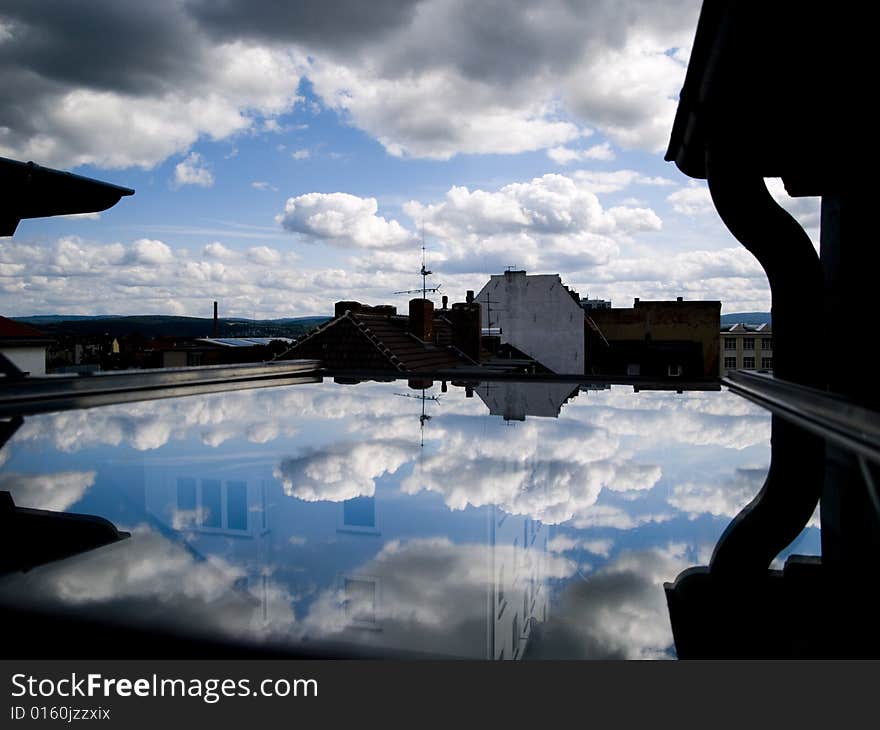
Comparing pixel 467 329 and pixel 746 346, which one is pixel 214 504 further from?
pixel 746 346

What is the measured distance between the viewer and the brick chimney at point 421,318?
17.7m

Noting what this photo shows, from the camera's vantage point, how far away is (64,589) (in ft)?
4.52

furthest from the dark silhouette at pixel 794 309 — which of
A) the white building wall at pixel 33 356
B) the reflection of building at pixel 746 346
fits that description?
the reflection of building at pixel 746 346

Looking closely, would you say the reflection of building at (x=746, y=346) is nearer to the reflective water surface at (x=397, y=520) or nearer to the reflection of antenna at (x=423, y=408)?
the reflection of antenna at (x=423, y=408)

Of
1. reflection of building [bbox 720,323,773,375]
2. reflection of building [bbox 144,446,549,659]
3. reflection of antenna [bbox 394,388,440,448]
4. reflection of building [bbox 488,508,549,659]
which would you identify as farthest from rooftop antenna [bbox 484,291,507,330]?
reflection of building [bbox 720,323,773,375]

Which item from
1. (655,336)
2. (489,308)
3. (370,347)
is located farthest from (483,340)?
(655,336)

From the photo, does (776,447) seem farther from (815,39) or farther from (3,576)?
(3,576)

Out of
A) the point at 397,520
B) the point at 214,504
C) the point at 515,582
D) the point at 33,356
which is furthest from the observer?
the point at 33,356

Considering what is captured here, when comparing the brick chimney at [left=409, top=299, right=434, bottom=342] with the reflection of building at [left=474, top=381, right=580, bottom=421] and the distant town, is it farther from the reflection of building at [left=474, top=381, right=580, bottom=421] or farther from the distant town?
the reflection of building at [left=474, top=381, right=580, bottom=421]

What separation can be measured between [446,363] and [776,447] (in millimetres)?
13282

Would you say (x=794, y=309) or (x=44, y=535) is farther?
(x=794, y=309)

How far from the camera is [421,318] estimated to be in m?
18.0

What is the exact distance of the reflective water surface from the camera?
4.19ft

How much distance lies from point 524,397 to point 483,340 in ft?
60.0
